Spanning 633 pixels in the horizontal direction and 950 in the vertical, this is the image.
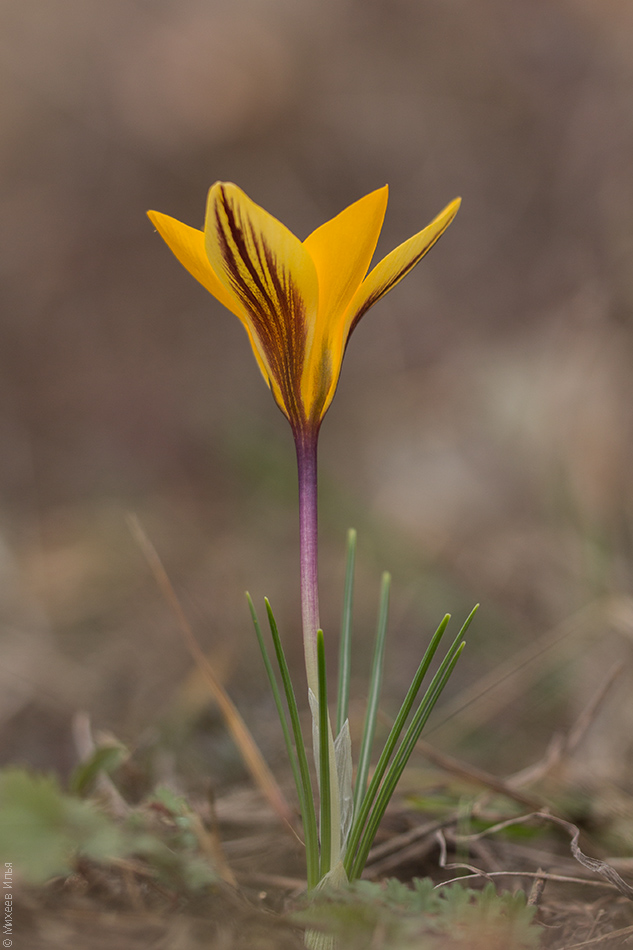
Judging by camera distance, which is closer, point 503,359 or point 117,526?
point 117,526

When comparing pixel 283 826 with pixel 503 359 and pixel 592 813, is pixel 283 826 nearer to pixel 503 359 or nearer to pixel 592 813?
pixel 592 813

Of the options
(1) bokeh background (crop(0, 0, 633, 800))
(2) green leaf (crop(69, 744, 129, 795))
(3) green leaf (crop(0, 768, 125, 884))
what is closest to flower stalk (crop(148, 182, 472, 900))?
(3) green leaf (crop(0, 768, 125, 884))

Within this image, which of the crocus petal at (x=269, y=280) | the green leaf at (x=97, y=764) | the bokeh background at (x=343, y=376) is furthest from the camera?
the bokeh background at (x=343, y=376)

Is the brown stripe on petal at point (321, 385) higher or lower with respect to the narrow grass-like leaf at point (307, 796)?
higher

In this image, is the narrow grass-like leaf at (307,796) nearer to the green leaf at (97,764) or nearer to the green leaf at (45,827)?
the green leaf at (45,827)

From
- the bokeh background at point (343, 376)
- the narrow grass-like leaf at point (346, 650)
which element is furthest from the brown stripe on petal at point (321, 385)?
the bokeh background at point (343, 376)

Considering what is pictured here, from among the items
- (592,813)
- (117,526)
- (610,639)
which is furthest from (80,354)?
(592,813)

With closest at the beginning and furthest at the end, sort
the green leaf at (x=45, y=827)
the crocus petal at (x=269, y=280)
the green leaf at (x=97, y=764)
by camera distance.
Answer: the green leaf at (x=45, y=827)
the crocus petal at (x=269, y=280)
the green leaf at (x=97, y=764)
